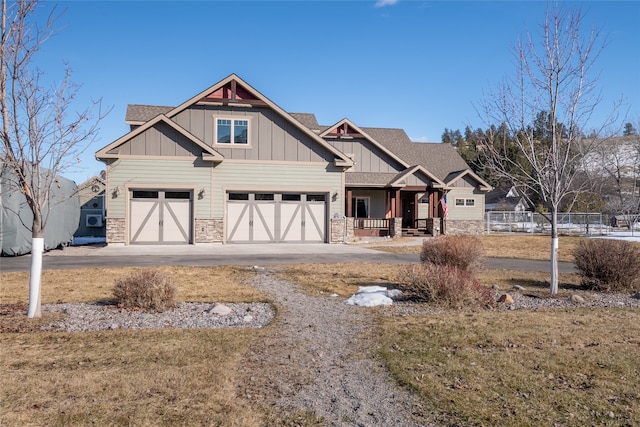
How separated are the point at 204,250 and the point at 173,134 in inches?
230

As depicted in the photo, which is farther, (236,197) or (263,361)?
(236,197)

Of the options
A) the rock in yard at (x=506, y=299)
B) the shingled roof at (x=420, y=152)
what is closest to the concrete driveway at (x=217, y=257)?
the rock in yard at (x=506, y=299)

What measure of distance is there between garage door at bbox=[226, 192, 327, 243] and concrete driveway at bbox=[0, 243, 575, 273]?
1.53m

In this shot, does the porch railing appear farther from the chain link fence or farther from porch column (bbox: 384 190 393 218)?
the chain link fence

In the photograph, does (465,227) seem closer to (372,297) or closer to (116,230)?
(116,230)

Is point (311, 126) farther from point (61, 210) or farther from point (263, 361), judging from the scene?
point (263, 361)

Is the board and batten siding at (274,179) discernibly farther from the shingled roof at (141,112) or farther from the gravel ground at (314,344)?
the gravel ground at (314,344)

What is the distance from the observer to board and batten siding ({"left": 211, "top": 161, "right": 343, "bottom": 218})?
74.2 feet

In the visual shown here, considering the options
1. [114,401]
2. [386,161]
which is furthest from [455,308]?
[386,161]

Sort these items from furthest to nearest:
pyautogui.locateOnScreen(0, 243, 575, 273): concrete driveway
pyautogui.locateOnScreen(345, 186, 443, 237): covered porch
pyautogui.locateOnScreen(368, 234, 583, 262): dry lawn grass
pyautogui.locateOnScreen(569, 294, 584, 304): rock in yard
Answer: pyautogui.locateOnScreen(345, 186, 443, 237): covered porch < pyautogui.locateOnScreen(368, 234, 583, 262): dry lawn grass < pyautogui.locateOnScreen(0, 243, 575, 273): concrete driveway < pyautogui.locateOnScreen(569, 294, 584, 304): rock in yard

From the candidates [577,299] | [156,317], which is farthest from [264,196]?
[577,299]

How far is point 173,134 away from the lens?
2195 cm

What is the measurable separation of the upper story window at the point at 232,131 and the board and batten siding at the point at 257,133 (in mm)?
198

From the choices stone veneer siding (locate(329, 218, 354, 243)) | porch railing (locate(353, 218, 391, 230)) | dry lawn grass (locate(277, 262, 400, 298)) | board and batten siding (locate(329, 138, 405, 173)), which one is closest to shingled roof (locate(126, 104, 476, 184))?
board and batten siding (locate(329, 138, 405, 173))
